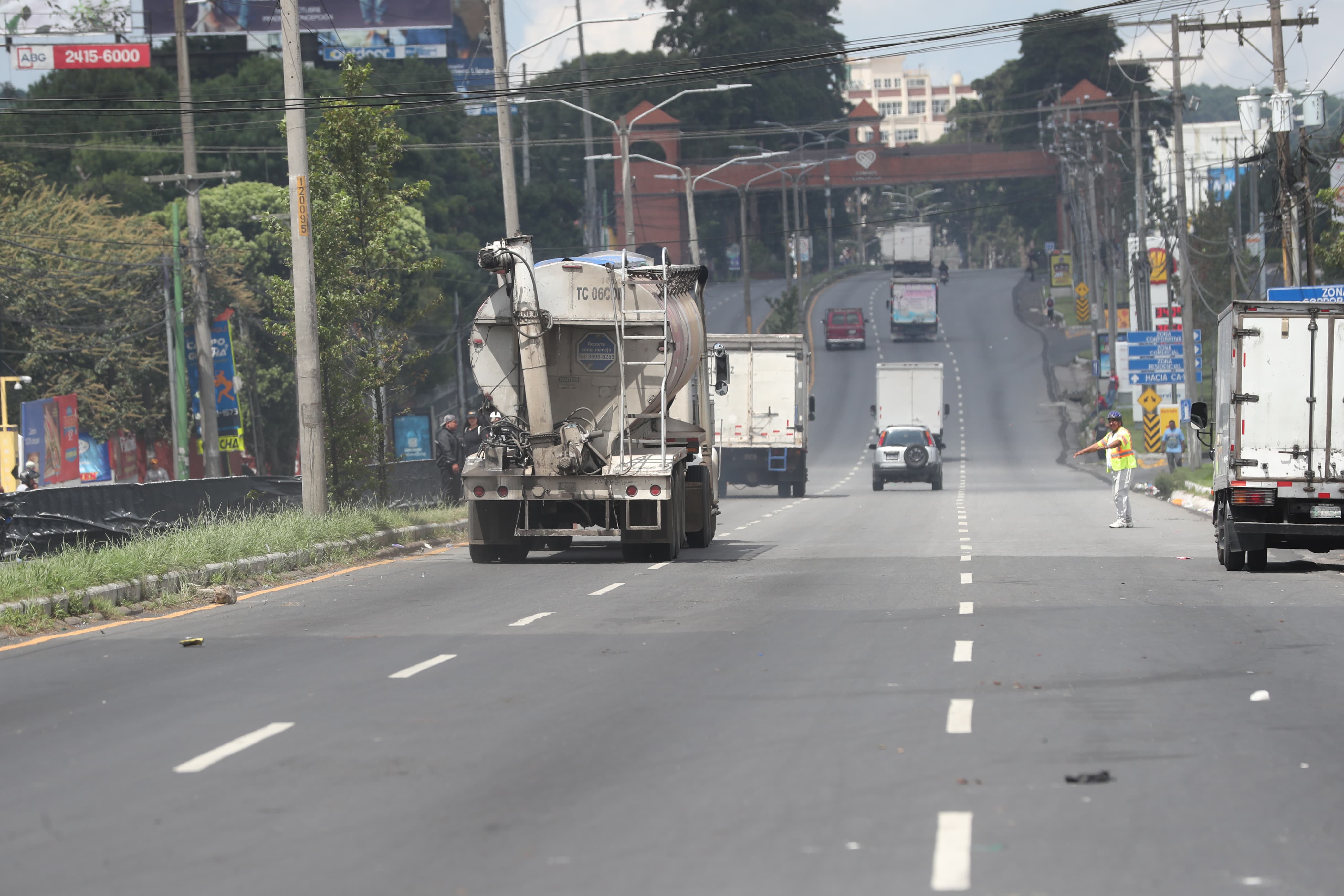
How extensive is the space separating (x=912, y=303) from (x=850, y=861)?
299 ft

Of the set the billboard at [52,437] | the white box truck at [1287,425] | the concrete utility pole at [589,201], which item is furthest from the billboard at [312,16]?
the white box truck at [1287,425]

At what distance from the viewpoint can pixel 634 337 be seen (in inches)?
817

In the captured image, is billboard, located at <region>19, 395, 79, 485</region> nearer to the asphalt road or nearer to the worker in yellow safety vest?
the worker in yellow safety vest

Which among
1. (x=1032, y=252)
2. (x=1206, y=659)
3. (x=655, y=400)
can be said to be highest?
(x=1032, y=252)

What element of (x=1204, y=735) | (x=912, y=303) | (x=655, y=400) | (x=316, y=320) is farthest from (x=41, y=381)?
(x=912, y=303)

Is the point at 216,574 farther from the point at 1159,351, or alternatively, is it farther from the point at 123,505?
the point at 1159,351

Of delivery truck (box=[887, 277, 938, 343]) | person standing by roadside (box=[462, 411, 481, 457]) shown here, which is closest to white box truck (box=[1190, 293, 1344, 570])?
person standing by roadside (box=[462, 411, 481, 457])

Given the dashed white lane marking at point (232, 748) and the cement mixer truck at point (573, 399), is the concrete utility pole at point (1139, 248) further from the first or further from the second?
the dashed white lane marking at point (232, 748)

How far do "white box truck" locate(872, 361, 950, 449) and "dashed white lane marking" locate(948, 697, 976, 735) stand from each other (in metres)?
49.3

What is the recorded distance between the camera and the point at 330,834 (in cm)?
679

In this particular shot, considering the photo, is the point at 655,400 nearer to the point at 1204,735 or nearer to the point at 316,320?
the point at 316,320

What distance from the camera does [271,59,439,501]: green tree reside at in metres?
26.1

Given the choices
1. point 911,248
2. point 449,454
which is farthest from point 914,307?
point 449,454

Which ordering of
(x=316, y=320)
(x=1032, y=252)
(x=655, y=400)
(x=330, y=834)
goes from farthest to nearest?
(x=1032, y=252) < (x=316, y=320) < (x=655, y=400) < (x=330, y=834)
